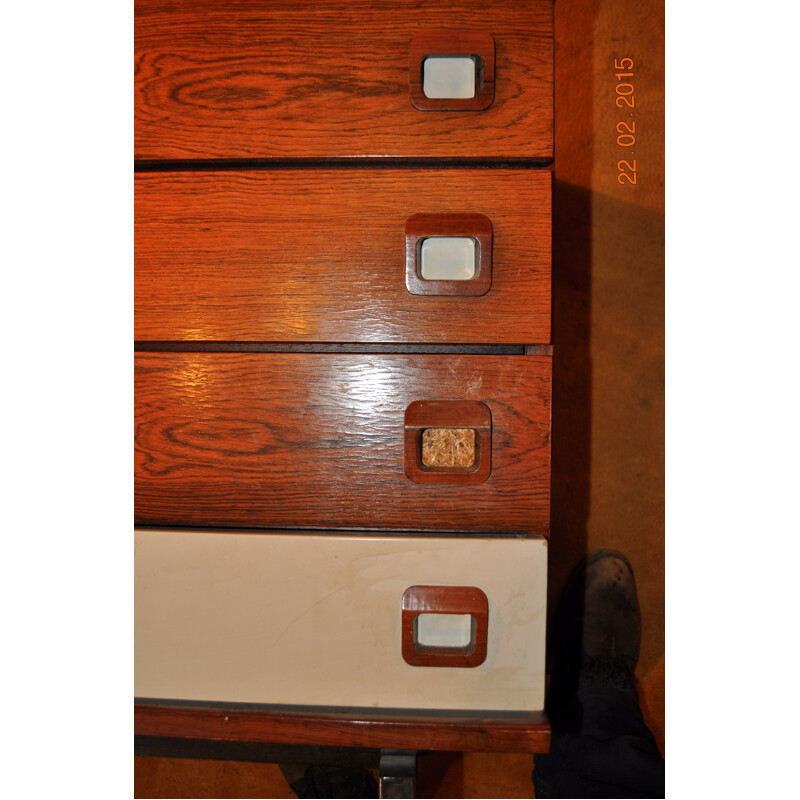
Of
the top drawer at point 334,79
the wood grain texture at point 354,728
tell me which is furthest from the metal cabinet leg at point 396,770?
the top drawer at point 334,79

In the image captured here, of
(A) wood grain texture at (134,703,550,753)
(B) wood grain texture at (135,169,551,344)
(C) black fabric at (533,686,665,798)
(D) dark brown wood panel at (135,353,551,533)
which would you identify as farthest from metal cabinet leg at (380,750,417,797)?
(B) wood grain texture at (135,169,551,344)

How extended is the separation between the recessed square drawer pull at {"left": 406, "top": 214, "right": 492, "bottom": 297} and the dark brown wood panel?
0.29ft

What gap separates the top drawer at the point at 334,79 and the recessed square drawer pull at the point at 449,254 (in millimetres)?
85

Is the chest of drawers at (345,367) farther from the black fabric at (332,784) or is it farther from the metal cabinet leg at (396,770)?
the black fabric at (332,784)

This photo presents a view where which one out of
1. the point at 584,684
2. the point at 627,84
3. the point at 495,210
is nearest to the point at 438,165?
the point at 495,210

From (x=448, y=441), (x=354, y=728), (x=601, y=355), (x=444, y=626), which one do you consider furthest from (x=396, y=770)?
(x=601, y=355)

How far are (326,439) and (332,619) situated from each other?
0.23 meters

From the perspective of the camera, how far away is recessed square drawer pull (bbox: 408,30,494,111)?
69 centimetres

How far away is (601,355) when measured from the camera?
1224mm

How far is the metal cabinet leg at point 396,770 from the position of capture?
76 centimetres

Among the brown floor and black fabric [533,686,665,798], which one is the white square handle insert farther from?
black fabric [533,686,665,798]

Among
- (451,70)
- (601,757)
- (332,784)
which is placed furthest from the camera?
(332,784)

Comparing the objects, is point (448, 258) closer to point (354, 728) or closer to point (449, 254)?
point (449, 254)

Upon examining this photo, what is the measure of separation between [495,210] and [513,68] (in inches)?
6.7
